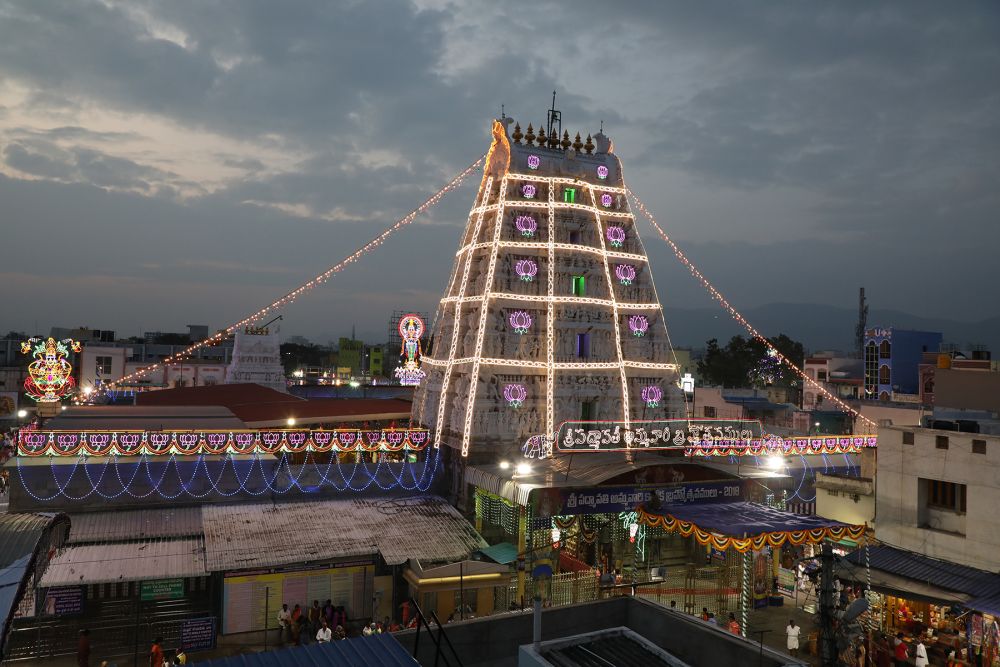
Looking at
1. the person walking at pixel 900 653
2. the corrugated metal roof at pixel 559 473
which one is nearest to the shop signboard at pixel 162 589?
the corrugated metal roof at pixel 559 473

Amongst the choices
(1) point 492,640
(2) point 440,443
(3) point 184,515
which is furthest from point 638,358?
(1) point 492,640

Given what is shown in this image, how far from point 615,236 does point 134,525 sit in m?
26.5

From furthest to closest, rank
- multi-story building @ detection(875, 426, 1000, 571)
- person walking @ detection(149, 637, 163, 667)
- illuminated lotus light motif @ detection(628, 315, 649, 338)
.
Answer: illuminated lotus light motif @ detection(628, 315, 649, 338)
multi-story building @ detection(875, 426, 1000, 571)
person walking @ detection(149, 637, 163, 667)

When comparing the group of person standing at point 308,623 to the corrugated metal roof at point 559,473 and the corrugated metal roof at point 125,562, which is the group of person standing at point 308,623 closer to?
the corrugated metal roof at point 125,562

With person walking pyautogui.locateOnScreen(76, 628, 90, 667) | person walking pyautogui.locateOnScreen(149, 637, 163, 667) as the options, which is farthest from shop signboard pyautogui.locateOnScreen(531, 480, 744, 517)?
person walking pyautogui.locateOnScreen(76, 628, 90, 667)

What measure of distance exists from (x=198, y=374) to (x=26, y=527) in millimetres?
75540

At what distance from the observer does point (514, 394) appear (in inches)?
1320

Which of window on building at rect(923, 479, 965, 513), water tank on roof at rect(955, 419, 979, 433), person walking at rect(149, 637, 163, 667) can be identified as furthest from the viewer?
water tank on roof at rect(955, 419, 979, 433)

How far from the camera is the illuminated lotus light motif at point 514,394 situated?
33.4 meters

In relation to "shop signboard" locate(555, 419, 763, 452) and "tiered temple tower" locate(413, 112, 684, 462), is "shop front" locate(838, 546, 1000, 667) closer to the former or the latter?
"shop signboard" locate(555, 419, 763, 452)

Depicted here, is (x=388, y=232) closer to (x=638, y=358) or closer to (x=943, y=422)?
(x=638, y=358)

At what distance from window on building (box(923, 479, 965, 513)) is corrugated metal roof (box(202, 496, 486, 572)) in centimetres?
1775

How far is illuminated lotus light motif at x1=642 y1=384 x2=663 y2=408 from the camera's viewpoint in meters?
36.4

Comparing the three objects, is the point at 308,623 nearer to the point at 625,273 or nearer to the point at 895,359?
the point at 625,273
